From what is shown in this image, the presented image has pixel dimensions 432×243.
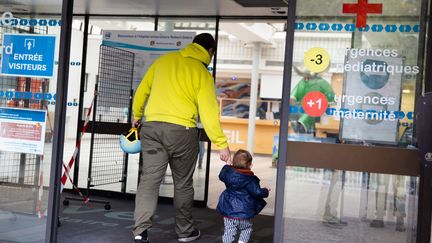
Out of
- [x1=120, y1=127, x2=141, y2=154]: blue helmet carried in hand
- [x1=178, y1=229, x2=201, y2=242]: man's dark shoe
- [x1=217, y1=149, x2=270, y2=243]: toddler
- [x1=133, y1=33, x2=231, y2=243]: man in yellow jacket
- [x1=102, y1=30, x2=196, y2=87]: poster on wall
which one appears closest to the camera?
[x1=217, y1=149, x2=270, y2=243]: toddler

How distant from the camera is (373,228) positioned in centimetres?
371

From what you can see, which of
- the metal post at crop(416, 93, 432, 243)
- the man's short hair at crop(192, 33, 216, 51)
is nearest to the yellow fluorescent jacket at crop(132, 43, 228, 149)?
the man's short hair at crop(192, 33, 216, 51)

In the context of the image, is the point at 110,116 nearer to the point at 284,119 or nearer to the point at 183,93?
the point at 183,93

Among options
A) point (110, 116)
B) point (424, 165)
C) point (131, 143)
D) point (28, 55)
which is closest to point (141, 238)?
point (131, 143)

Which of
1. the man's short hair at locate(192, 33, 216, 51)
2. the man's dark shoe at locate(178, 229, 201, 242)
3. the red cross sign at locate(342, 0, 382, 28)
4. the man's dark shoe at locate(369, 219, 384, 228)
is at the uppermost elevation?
the red cross sign at locate(342, 0, 382, 28)

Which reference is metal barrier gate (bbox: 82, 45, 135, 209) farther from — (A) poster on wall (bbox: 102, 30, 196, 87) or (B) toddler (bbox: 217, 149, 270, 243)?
(B) toddler (bbox: 217, 149, 270, 243)

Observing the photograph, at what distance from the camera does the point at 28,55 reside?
401cm

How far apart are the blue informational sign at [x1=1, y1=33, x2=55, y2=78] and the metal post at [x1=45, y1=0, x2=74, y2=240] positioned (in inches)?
3.5

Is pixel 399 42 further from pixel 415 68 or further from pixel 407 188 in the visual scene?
pixel 407 188

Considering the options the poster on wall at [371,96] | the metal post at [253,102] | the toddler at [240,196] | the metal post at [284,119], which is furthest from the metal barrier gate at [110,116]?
the metal post at [253,102]

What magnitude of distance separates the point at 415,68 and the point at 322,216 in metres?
1.19

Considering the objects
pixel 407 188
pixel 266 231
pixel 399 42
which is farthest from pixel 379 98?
pixel 266 231

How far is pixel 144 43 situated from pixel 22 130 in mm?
3047

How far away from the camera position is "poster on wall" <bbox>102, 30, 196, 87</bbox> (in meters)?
6.70
